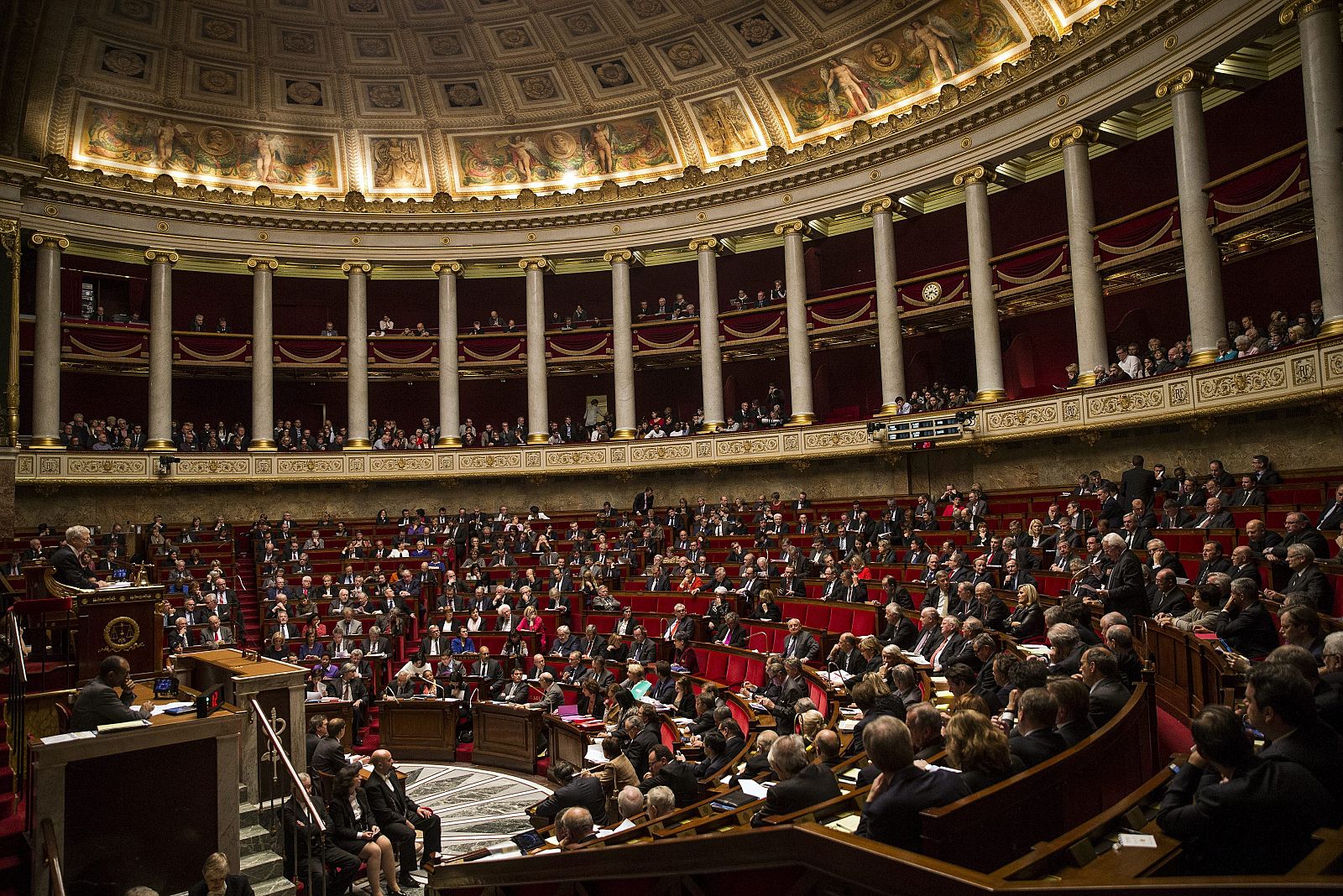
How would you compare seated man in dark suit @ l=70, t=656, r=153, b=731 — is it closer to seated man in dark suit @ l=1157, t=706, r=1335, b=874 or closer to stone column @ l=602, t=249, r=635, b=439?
seated man in dark suit @ l=1157, t=706, r=1335, b=874

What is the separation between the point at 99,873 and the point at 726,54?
72.5 ft

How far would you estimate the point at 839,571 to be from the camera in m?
13.3

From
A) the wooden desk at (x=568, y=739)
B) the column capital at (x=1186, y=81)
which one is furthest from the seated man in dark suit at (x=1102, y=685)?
the column capital at (x=1186, y=81)

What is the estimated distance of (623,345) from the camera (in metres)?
24.8

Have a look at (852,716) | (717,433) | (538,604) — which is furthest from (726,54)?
(852,716)

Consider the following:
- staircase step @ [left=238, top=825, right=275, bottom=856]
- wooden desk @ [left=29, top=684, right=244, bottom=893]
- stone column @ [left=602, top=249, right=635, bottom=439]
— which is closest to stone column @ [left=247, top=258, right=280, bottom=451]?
stone column @ [left=602, top=249, right=635, bottom=439]

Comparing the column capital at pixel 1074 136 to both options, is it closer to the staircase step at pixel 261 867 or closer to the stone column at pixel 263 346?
the staircase step at pixel 261 867

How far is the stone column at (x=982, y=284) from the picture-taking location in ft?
63.7

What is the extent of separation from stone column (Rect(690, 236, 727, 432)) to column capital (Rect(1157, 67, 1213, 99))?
A: 11.1m

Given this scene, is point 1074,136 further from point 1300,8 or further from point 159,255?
point 159,255

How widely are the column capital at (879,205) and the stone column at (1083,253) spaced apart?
4.27 m

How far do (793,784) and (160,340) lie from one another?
77.8ft

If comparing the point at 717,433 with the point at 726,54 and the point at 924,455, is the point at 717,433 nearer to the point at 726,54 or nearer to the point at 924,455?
the point at 924,455

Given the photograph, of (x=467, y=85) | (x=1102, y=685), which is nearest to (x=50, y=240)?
(x=467, y=85)
